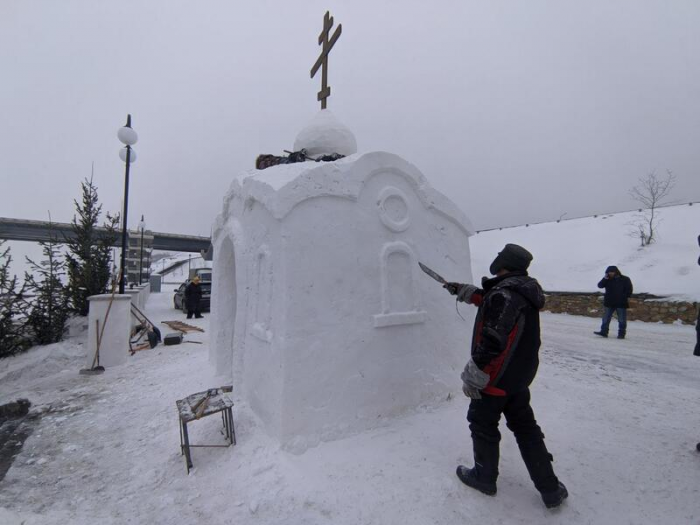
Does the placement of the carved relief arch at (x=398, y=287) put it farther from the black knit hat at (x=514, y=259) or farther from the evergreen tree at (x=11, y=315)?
the evergreen tree at (x=11, y=315)

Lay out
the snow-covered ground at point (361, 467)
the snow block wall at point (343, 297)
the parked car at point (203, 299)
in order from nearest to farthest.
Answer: the snow-covered ground at point (361, 467) < the snow block wall at point (343, 297) < the parked car at point (203, 299)

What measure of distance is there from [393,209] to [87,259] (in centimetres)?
1002

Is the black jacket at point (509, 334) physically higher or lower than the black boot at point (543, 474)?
higher

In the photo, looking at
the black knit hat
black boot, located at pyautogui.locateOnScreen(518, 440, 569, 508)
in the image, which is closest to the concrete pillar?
the black knit hat

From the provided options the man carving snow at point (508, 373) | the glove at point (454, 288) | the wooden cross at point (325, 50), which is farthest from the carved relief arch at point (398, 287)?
the wooden cross at point (325, 50)

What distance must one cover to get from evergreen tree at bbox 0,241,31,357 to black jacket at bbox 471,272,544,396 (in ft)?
34.5

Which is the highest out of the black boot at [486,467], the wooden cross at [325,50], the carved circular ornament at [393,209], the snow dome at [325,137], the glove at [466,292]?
the wooden cross at [325,50]

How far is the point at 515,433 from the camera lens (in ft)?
8.76

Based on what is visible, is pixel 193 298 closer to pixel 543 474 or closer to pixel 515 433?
pixel 515 433

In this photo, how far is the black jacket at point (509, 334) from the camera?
2.50 metres

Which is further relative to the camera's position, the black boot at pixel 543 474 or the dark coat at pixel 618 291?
the dark coat at pixel 618 291

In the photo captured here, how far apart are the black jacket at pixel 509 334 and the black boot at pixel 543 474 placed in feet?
1.52

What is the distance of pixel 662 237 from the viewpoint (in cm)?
1566

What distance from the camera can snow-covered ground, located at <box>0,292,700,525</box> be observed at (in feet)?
8.56
